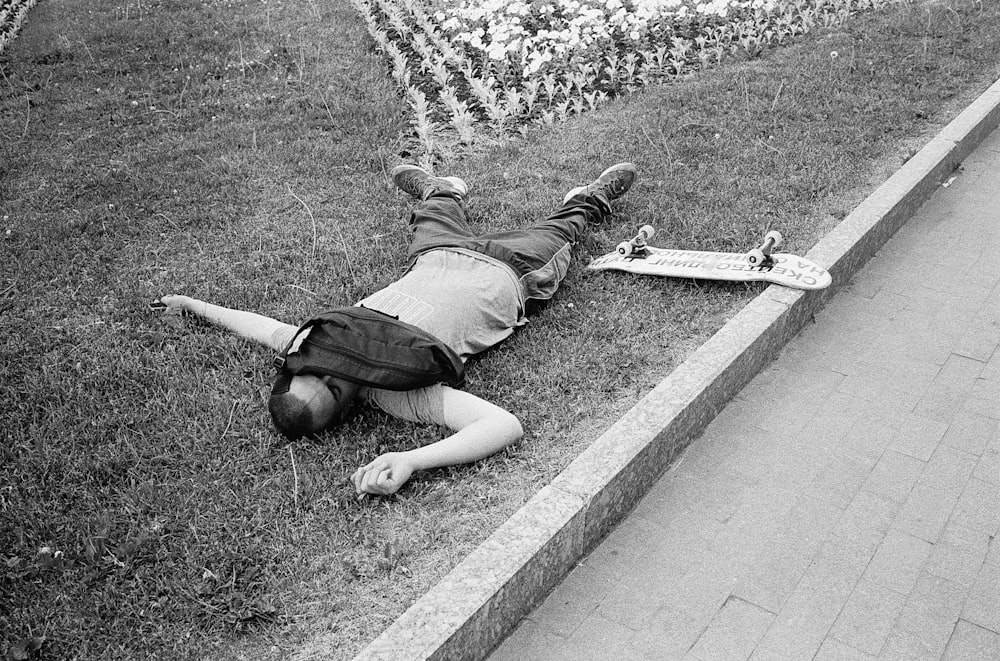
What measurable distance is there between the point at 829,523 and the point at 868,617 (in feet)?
1.35

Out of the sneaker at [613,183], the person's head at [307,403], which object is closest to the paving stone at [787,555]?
the person's head at [307,403]

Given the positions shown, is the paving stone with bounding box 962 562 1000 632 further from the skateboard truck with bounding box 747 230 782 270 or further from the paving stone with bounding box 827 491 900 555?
the skateboard truck with bounding box 747 230 782 270

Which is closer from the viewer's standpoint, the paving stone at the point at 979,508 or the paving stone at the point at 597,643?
the paving stone at the point at 597,643

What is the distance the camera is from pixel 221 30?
8664mm

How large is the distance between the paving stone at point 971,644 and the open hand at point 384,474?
5.78ft

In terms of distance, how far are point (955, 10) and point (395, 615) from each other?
804 cm

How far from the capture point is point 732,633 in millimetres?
2613

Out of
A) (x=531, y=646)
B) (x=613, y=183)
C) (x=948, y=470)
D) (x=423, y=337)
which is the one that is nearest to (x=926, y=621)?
(x=948, y=470)

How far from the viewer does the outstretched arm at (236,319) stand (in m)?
3.84

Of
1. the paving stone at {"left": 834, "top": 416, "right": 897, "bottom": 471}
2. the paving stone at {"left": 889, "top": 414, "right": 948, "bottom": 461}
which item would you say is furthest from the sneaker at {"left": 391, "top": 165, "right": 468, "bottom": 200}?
the paving stone at {"left": 889, "top": 414, "right": 948, "bottom": 461}

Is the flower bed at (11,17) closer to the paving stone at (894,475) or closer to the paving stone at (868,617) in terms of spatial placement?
the paving stone at (894,475)

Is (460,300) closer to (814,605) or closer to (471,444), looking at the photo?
(471,444)

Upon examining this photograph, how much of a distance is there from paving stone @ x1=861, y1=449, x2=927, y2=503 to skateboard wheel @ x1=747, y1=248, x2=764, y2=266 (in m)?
1.15

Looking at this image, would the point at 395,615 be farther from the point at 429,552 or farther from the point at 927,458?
the point at 927,458
